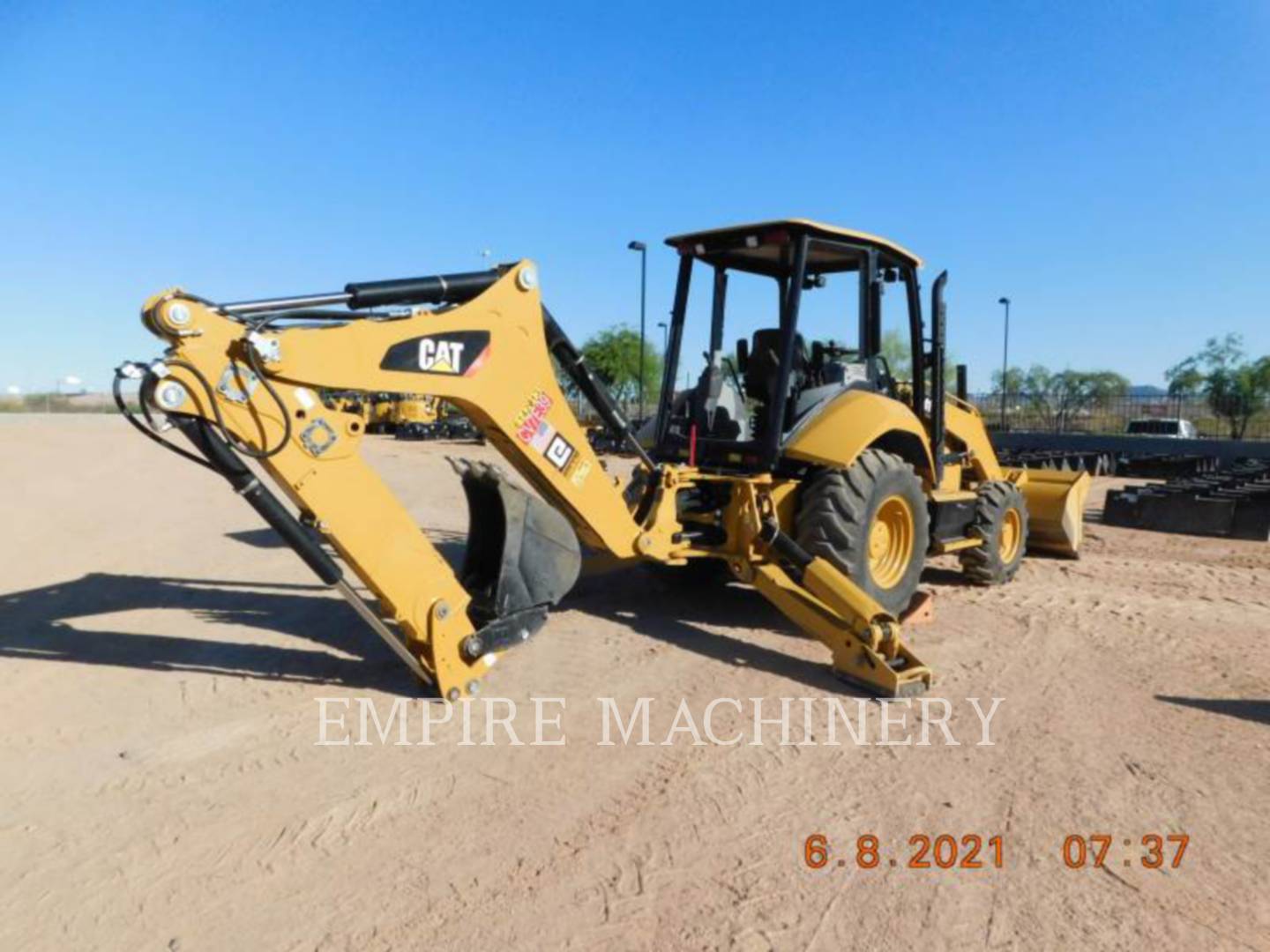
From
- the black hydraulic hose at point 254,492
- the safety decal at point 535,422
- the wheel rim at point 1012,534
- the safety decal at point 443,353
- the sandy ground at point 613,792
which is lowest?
the sandy ground at point 613,792

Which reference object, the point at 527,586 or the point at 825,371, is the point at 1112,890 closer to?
the point at 527,586

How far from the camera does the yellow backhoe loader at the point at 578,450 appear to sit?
3.65 m

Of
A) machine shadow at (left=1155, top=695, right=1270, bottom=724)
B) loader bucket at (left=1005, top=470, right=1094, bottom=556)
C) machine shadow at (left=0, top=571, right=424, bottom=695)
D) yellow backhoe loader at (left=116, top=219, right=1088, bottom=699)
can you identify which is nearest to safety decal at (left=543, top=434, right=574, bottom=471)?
yellow backhoe loader at (left=116, top=219, right=1088, bottom=699)

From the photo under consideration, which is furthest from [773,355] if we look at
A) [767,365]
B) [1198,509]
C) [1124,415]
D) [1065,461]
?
[1124,415]

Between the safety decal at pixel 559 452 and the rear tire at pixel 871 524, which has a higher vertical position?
the safety decal at pixel 559 452

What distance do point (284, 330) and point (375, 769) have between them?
181 centimetres

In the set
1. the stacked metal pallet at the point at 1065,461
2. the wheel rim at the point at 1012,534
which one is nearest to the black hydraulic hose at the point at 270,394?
the wheel rim at the point at 1012,534

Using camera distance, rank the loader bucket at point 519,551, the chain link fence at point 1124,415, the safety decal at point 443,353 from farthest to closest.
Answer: the chain link fence at point 1124,415 → the loader bucket at point 519,551 → the safety decal at point 443,353

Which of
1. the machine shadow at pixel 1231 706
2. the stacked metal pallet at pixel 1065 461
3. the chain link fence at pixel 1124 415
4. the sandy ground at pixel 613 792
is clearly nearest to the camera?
the sandy ground at pixel 613 792

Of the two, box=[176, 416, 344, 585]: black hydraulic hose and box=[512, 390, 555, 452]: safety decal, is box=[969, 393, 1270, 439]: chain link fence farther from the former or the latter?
box=[176, 416, 344, 585]: black hydraulic hose

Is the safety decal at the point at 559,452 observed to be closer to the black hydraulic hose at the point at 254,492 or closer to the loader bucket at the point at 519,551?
the loader bucket at the point at 519,551

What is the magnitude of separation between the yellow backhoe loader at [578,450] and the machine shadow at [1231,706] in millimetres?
1210

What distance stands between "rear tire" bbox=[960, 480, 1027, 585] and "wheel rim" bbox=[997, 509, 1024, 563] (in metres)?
0.02

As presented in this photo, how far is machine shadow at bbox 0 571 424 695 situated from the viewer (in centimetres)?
472
